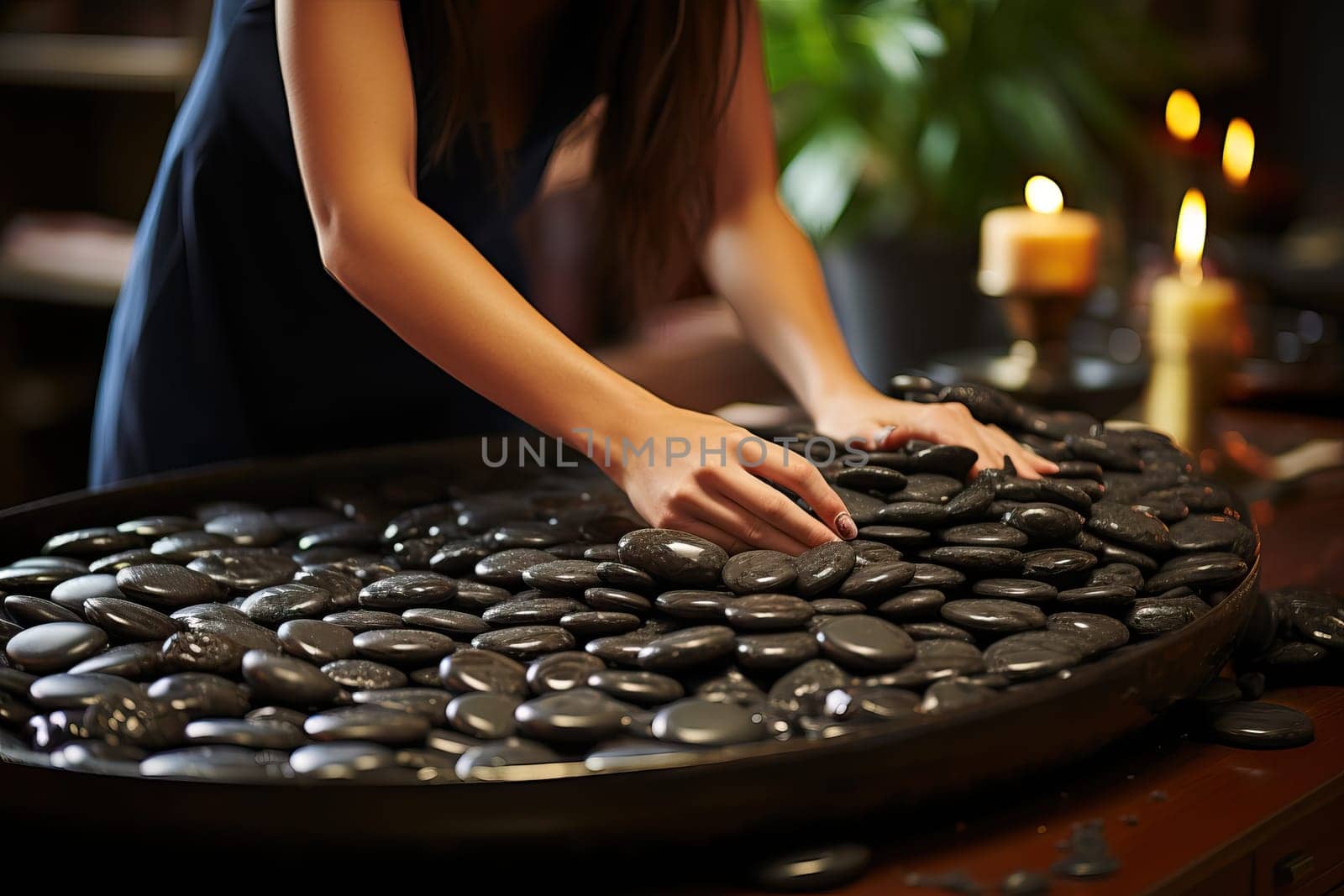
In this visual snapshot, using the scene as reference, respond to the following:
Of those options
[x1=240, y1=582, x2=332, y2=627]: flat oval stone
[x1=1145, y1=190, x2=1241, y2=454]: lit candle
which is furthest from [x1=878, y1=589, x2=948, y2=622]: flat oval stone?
[x1=1145, y1=190, x2=1241, y2=454]: lit candle

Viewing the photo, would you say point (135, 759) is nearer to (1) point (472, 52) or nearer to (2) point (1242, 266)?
(1) point (472, 52)

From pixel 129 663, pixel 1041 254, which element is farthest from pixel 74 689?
pixel 1041 254

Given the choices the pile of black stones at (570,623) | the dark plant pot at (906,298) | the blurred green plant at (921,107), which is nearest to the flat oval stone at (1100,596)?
the pile of black stones at (570,623)

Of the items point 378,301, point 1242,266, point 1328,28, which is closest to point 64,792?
point 378,301

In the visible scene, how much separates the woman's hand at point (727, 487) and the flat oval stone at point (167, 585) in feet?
0.91

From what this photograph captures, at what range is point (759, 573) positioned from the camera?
0.68 meters

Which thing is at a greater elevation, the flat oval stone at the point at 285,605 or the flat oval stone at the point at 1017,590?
the flat oval stone at the point at 1017,590

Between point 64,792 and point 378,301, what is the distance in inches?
16.0

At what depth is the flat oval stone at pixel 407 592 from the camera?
0.71m

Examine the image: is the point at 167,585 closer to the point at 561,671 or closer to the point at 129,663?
the point at 129,663

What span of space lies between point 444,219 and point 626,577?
14.3 inches

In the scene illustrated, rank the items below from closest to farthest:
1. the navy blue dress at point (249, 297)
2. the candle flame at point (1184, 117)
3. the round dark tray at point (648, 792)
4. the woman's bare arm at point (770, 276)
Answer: the round dark tray at point (648, 792), the woman's bare arm at point (770, 276), the navy blue dress at point (249, 297), the candle flame at point (1184, 117)

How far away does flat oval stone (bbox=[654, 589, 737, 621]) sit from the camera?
647mm

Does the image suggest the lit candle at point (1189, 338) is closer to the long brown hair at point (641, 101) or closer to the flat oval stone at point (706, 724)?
the long brown hair at point (641, 101)
